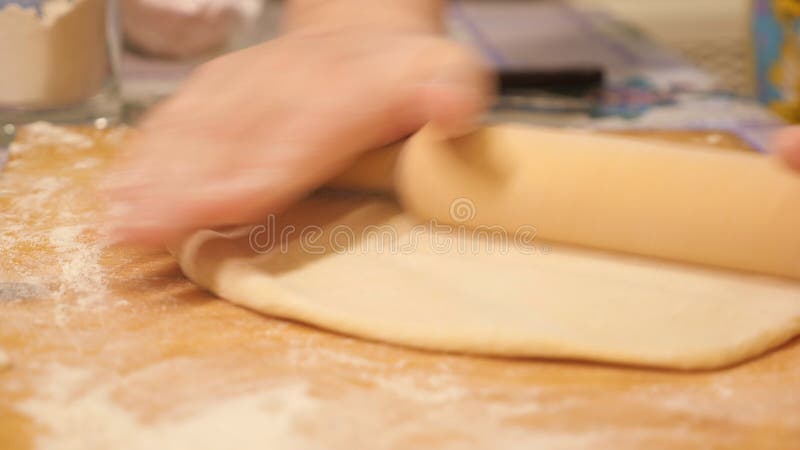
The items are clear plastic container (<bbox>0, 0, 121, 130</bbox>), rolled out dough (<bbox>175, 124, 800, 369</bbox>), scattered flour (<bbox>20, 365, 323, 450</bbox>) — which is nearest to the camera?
scattered flour (<bbox>20, 365, 323, 450</bbox>)

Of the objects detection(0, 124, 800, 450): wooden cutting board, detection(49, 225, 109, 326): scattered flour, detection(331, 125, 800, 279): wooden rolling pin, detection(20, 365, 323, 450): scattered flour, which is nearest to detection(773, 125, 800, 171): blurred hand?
detection(331, 125, 800, 279): wooden rolling pin

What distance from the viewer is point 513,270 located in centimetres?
84

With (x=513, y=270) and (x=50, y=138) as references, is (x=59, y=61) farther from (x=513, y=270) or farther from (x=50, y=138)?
(x=513, y=270)

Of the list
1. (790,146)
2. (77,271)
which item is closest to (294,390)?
(77,271)

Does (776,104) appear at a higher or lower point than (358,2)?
lower

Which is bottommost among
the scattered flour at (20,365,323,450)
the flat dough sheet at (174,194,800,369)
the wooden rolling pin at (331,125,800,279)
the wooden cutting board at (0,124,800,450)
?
the scattered flour at (20,365,323,450)

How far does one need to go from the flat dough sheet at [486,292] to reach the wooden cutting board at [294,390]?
0.8 inches

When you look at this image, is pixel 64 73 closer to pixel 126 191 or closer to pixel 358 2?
pixel 358 2

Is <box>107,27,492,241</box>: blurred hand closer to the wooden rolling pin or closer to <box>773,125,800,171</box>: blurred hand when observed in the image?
the wooden rolling pin

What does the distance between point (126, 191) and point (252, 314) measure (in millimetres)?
165

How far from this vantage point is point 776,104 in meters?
1.68

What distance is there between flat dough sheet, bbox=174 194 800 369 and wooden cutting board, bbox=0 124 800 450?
2 cm

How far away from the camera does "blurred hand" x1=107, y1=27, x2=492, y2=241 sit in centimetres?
80

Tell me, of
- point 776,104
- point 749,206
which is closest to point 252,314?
point 749,206
